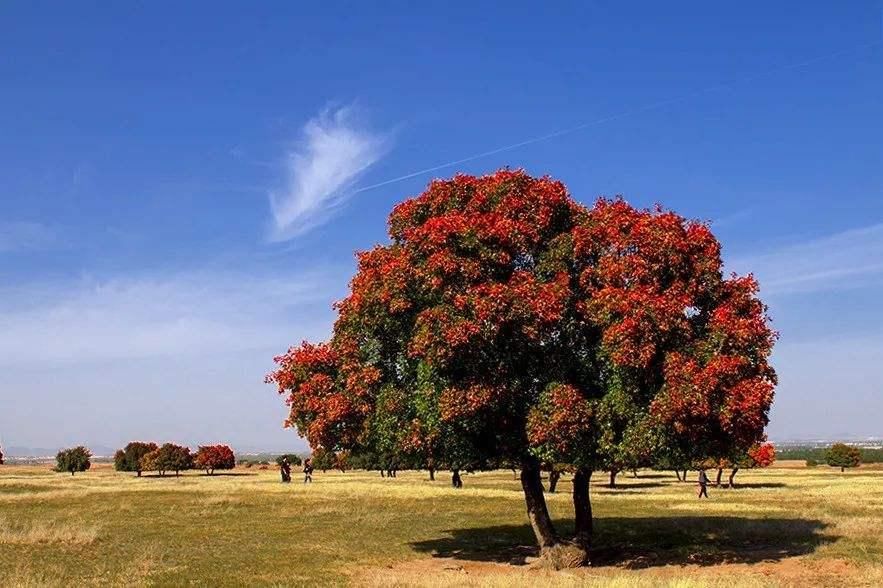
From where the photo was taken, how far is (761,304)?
25438 millimetres

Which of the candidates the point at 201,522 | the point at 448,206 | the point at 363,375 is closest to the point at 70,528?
the point at 201,522

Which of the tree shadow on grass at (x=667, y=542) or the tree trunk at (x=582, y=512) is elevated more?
the tree trunk at (x=582, y=512)

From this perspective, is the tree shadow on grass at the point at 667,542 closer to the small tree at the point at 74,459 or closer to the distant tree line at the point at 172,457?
the distant tree line at the point at 172,457

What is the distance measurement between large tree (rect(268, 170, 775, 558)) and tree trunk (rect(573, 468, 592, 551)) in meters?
0.19

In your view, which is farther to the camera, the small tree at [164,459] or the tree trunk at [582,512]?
the small tree at [164,459]

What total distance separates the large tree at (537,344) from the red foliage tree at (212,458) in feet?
381

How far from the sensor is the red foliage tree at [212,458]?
135000mm

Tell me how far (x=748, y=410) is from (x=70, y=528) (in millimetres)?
30219

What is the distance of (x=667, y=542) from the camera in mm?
31531

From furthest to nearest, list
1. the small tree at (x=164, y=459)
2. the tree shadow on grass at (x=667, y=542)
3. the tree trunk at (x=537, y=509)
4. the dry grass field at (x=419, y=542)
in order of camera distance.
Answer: the small tree at (x=164, y=459)
the tree shadow on grass at (x=667, y=542)
the tree trunk at (x=537, y=509)
the dry grass field at (x=419, y=542)

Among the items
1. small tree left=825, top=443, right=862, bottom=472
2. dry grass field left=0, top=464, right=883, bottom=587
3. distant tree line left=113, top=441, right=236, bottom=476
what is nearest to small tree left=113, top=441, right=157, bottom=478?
distant tree line left=113, top=441, right=236, bottom=476

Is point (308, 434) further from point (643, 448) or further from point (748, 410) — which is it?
point (748, 410)

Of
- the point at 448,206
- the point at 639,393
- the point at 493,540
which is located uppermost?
the point at 448,206

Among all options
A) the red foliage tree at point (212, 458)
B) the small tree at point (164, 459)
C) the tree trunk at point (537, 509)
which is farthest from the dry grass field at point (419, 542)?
the red foliage tree at point (212, 458)
